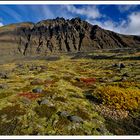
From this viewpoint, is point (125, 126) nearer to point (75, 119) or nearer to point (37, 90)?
point (75, 119)

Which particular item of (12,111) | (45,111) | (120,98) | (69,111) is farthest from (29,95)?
(120,98)

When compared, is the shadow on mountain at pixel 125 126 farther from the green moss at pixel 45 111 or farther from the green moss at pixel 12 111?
the green moss at pixel 12 111

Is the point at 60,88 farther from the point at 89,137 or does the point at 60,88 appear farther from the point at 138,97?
the point at 89,137

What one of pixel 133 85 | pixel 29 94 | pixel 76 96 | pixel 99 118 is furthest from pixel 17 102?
pixel 133 85

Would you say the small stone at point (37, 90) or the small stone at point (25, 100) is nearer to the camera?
the small stone at point (25, 100)

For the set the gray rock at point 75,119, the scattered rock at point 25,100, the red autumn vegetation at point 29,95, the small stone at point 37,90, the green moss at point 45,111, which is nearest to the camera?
the gray rock at point 75,119

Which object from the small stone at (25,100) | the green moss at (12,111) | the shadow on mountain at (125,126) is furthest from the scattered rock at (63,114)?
the small stone at (25,100)

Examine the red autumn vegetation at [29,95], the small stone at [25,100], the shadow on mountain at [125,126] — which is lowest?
the shadow on mountain at [125,126]

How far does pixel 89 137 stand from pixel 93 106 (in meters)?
8.03

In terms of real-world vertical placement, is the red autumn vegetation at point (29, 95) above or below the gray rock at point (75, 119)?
above

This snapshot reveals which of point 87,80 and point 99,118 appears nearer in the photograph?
point 99,118

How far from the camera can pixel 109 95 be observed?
28812 mm

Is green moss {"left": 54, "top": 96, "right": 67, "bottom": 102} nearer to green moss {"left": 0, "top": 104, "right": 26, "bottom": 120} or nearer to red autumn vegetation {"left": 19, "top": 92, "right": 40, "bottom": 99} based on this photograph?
red autumn vegetation {"left": 19, "top": 92, "right": 40, "bottom": 99}

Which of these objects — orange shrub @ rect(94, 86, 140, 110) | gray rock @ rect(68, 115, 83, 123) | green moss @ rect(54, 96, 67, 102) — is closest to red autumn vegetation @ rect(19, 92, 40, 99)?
green moss @ rect(54, 96, 67, 102)
